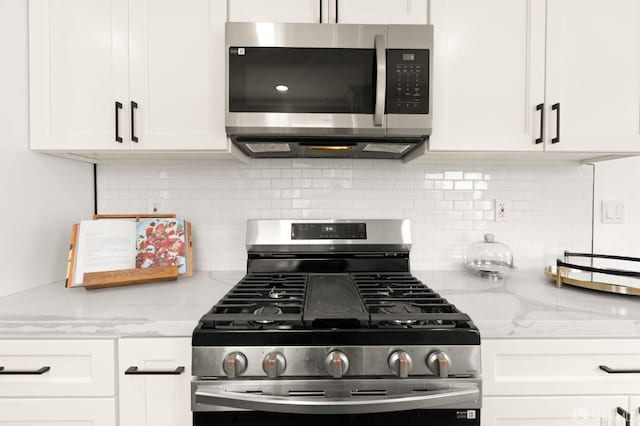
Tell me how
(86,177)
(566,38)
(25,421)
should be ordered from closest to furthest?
(25,421)
(566,38)
(86,177)

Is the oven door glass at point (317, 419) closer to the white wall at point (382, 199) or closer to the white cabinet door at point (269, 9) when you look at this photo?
the white wall at point (382, 199)

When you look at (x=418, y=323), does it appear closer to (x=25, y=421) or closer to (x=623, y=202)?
(x=25, y=421)

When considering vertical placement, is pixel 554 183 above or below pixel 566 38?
below

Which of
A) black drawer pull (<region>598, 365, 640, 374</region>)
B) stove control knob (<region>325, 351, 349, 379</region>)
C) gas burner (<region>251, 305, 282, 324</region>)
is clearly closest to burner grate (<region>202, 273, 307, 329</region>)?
gas burner (<region>251, 305, 282, 324</region>)

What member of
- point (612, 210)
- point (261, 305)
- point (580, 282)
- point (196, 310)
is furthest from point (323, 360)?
point (612, 210)

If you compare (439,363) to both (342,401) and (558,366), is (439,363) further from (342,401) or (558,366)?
(558,366)

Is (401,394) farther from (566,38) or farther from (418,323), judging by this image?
(566,38)

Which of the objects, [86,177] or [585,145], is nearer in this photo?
[585,145]

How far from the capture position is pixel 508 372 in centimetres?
102

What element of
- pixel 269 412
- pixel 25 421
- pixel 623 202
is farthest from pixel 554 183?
pixel 25 421

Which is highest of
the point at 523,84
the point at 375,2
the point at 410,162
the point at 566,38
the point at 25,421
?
the point at 375,2

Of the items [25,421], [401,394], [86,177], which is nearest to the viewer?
[401,394]

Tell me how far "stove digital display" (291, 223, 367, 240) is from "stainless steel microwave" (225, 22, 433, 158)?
0.47 metres

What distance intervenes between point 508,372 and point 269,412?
2.31ft
